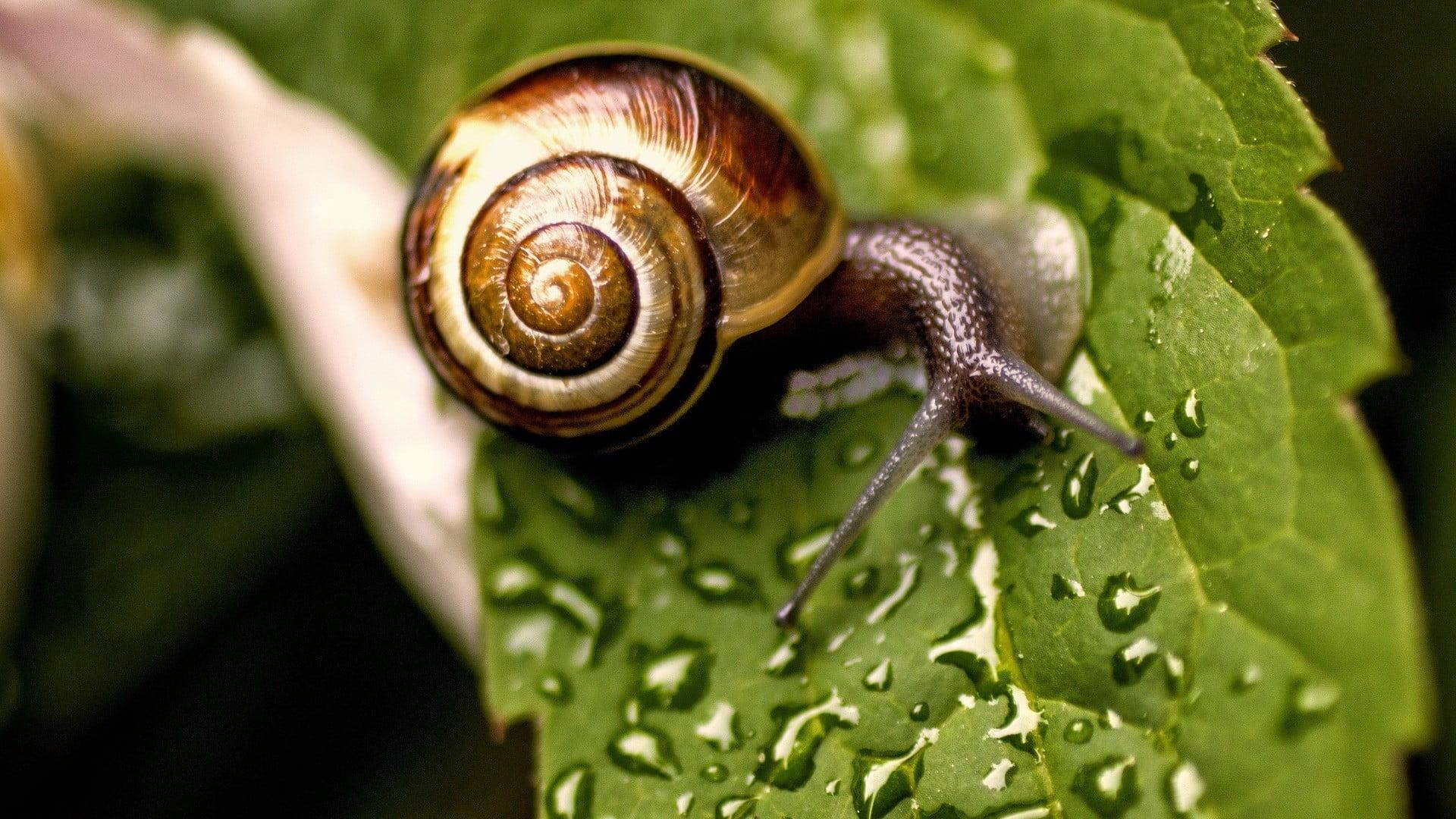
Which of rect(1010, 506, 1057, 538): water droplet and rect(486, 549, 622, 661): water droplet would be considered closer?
rect(1010, 506, 1057, 538): water droplet

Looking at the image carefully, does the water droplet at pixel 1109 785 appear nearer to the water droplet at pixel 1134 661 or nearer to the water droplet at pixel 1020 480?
the water droplet at pixel 1134 661

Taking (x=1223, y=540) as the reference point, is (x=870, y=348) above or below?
below

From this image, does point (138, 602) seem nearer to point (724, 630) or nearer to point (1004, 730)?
point (724, 630)

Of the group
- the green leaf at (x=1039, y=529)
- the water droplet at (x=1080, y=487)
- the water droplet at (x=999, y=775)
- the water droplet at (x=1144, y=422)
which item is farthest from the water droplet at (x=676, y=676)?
the water droplet at (x=1144, y=422)

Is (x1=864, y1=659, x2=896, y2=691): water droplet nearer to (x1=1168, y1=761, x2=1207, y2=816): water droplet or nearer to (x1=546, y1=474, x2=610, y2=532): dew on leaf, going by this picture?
(x1=1168, y1=761, x2=1207, y2=816): water droplet

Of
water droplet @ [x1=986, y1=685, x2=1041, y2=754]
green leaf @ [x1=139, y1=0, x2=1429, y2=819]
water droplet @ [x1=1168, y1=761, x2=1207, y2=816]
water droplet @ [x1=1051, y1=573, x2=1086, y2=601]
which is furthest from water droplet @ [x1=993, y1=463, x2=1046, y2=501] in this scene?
water droplet @ [x1=1168, y1=761, x2=1207, y2=816]

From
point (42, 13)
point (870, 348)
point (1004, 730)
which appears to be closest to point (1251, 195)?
point (870, 348)

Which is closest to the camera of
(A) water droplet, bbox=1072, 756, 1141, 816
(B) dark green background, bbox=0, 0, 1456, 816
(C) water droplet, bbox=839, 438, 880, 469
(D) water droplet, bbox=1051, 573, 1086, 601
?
(A) water droplet, bbox=1072, 756, 1141, 816
